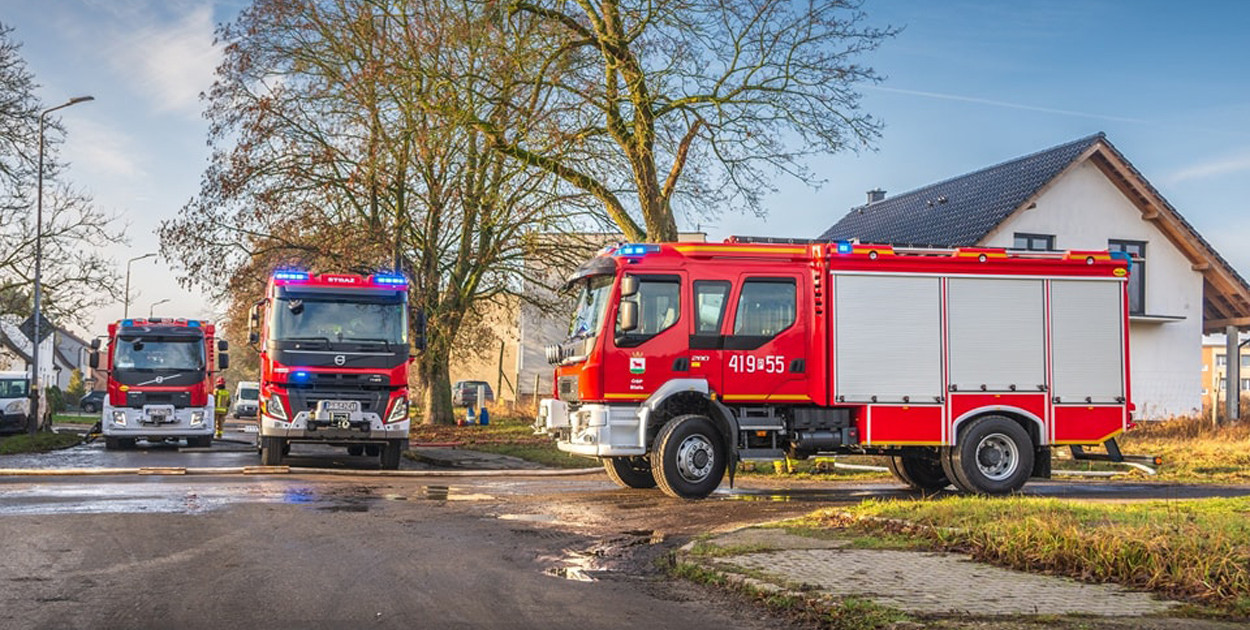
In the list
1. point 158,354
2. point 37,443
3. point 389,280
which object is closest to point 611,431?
point 389,280

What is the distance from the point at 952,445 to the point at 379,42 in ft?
59.8

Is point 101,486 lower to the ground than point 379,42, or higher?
lower

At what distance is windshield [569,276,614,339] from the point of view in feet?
49.0

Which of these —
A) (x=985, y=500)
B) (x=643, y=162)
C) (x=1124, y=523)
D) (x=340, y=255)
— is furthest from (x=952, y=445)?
(x=340, y=255)

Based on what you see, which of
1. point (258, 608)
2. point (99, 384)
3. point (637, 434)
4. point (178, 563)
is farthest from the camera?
point (99, 384)

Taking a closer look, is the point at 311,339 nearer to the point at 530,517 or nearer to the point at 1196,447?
the point at 530,517

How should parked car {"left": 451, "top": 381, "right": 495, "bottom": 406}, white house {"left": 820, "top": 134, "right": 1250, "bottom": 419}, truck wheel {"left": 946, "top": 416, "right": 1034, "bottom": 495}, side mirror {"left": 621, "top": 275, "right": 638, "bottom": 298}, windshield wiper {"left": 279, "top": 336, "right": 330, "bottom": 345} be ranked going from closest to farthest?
side mirror {"left": 621, "top": 275, "right": 638, "bottom": 298} → truck wheel {"left": 946, "top": 416, "right": 1034, "bottom": 495} → windshield wiper {"left": 279, "top": 336, "right": 330, "bottom": 345} → white house {"left": 820, "top": 134, "right": 1250, "bottom": 419} → parked car {"left": 451, "top": 381, "right": 495, "bottom": 406}

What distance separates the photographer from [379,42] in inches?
1118

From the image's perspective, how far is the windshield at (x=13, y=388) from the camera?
35694 millimetres

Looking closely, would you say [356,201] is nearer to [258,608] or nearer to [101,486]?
[101,486]

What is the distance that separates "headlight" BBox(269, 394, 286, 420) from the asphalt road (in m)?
2.60

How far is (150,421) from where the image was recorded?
26734mm

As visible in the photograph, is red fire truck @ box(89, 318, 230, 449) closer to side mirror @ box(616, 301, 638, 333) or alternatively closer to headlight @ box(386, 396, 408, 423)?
headlight @ box(386, 396, 408, 423)

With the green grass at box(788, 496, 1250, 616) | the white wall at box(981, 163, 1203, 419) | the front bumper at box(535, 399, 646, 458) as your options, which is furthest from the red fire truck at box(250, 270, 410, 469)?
the white wall at box(981, 163, 1203, 419)
